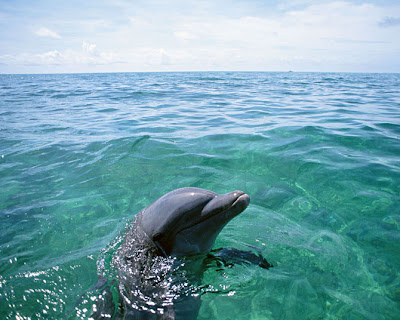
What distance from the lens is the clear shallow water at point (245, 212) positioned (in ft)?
13.1

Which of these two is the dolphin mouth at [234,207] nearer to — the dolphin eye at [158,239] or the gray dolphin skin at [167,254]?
the gray dolphin skin at [167,254]

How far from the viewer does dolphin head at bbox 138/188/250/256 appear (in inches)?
146

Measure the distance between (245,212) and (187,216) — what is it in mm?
2458

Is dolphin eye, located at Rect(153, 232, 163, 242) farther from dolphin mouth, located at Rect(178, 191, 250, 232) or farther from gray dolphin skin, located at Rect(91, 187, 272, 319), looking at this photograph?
dolphin mouth, located at Rect(178, 191, 250, 232)

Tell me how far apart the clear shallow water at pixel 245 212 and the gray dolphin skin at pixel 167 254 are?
0.37 meters

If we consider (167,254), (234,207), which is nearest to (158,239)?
(167,254)

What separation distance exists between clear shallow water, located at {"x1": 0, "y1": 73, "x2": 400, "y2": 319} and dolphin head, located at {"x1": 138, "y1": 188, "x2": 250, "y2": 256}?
0.79 m

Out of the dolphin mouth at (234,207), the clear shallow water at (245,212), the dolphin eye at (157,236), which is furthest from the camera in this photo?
the clear shallow water at (245,212)

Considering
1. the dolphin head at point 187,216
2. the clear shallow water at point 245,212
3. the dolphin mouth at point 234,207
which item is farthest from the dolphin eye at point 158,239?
the clear shallow water at point 245,212

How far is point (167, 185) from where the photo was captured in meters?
7.15

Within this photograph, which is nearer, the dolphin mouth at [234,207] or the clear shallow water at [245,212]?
the dolphin mouth at [234,207]

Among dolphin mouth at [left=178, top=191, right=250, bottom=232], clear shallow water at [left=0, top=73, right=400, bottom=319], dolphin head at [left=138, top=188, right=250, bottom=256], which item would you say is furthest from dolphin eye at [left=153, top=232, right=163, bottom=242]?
clear shallow water at [left=0, top=73, right=400, bottom=319]

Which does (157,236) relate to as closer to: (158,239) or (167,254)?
(158,239)

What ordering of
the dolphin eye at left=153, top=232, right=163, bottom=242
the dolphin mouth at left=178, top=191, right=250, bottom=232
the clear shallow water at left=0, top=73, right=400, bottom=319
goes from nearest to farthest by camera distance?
the dolphin mouth at left=178, top=191, right=250, bottom=232
the dolphin eye at left=153, top=232, right=163, bottom=242
the clear shallow water at left=0, top=73, right=400, bottom=319
